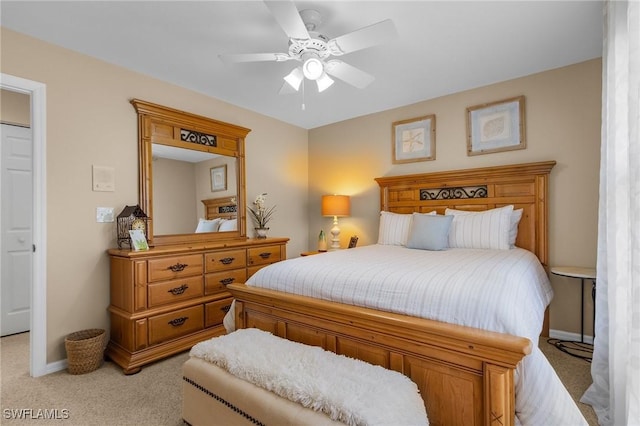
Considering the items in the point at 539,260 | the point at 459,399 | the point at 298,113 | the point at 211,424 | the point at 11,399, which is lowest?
the point at 11,399

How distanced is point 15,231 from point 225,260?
93.3 inches

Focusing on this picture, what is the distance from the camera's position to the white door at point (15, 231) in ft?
10.4

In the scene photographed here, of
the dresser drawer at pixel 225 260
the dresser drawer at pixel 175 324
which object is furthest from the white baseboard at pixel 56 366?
the dresser drawer at pixel 225 260

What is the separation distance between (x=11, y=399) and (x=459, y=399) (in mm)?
2708

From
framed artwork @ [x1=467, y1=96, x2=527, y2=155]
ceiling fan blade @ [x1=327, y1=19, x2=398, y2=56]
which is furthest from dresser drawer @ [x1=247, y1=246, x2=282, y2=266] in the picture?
framed artwork @ [x1=467, y1=96, x2=527, y2=155]

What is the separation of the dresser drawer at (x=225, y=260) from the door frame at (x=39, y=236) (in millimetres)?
1190

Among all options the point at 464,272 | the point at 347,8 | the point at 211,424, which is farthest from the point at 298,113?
the point at 211,424

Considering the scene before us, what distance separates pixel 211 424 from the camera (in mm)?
1466

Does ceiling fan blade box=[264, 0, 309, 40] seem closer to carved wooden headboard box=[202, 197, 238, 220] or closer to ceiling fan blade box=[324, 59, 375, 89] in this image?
ceiling fan blade box=[324, 59, 375, 89]

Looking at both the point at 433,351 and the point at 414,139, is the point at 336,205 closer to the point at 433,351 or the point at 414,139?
the point at 414,139

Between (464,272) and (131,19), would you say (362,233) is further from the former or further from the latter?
(131,19)

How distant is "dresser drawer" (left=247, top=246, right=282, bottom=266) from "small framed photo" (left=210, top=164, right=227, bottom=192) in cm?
80

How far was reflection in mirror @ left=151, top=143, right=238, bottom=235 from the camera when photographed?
2936 millimetres

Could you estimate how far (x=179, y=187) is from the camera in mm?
3066
